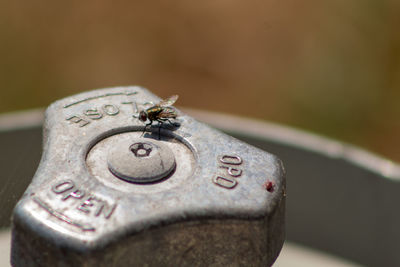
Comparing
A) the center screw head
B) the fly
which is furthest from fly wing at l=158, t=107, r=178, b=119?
the center screw head

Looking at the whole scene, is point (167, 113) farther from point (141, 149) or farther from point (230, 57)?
point (230, 57)

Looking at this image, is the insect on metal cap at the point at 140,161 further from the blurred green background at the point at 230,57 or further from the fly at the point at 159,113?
the blurred green background at the point at 230,57

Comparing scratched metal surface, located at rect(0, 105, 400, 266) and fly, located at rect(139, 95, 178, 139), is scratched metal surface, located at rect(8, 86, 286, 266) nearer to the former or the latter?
fly, located at rect(139, 95, 178, 139)

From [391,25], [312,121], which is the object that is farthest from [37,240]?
[391,25]

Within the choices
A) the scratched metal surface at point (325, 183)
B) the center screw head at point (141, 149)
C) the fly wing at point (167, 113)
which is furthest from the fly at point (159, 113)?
the scratched metal surface at point (325, 183)

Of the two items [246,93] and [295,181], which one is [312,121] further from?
[295,181]
